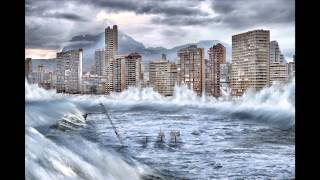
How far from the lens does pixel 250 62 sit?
2.89 meters

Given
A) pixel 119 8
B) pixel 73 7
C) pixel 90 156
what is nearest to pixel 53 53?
pixel 73 7

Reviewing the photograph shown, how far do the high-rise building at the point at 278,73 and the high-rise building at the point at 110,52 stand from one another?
3.97ft

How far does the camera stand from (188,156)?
276cm

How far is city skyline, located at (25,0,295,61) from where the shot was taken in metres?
2.80

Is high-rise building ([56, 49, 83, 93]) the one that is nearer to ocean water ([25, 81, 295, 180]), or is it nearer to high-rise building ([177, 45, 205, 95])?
ocean water ([25, 81, 295, 180])

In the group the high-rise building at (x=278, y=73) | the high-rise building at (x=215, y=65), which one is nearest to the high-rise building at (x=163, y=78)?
the high-rise building at (x=215, y=65)

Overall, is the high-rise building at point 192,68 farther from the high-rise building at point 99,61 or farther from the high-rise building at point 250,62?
the high-rise building at point 99,61

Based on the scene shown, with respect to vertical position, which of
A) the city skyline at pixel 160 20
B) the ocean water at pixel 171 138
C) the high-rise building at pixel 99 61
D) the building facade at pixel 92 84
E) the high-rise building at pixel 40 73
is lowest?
the ocean water at pixel 171 138

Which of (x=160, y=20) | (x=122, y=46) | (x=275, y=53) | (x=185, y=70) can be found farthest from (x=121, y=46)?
Answer: (x=275, y=53)

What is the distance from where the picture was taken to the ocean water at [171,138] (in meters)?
2.75

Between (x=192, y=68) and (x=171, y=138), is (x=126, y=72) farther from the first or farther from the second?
(x=171, y=138)

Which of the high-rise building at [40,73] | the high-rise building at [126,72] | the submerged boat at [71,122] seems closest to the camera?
the high-rise building at [40,73]

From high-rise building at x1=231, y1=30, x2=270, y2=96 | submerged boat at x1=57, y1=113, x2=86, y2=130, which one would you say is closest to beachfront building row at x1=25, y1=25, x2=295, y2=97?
high-rise building at x1=231, y1=30, x2=270, y2=96
